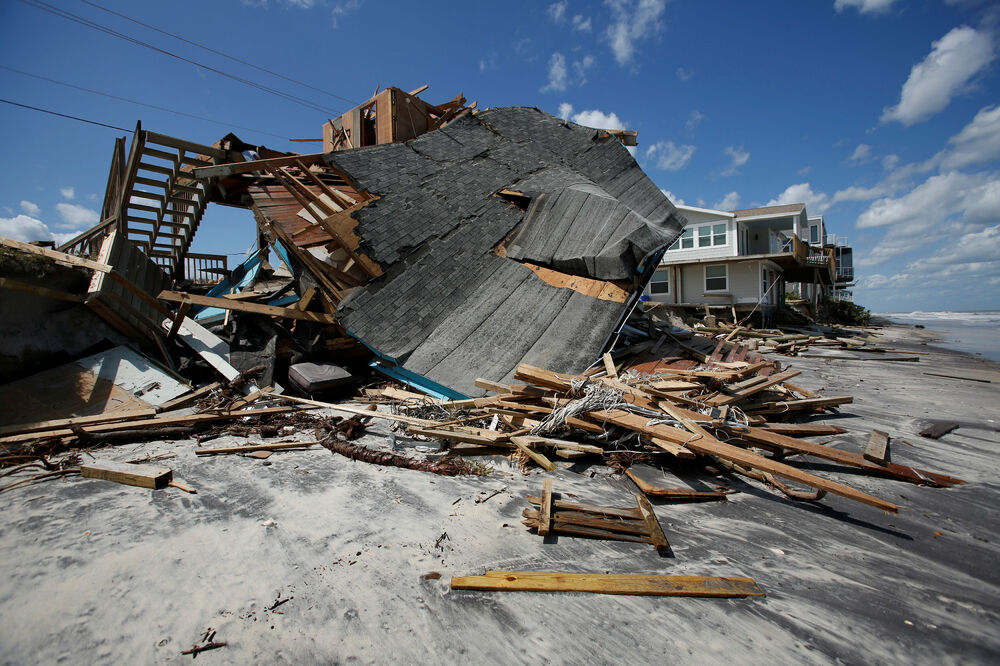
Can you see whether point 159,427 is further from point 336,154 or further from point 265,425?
point 336,154

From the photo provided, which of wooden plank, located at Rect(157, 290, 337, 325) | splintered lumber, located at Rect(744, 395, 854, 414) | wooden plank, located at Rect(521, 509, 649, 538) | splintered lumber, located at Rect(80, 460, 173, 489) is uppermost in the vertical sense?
wooden plank, located at Rect(157, 290, 337, 325)

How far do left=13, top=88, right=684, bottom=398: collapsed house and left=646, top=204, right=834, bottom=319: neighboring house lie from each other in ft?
48.3

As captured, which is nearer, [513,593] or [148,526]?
[513,593]

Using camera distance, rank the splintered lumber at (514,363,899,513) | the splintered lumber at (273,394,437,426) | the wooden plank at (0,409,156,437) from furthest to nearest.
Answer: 1. the splintered lumber at (273,394,437,426)
2. the wooden plank at (0,409,156,437)
3. the splintered lumber at (514,363,899,513)

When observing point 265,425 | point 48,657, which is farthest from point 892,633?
point 265,425

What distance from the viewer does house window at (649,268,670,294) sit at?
26.8 metres

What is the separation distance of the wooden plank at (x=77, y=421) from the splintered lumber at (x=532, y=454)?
520 centimetres

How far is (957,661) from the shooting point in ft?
7.06

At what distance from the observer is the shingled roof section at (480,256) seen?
7.59 metres

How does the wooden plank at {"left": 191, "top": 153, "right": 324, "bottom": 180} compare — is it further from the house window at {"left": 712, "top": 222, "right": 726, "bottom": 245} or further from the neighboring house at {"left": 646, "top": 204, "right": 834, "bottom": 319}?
the house window at {"left": 712, "top": 222, "right": 726, "bottom": 245}

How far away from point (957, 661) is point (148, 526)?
16.7ft

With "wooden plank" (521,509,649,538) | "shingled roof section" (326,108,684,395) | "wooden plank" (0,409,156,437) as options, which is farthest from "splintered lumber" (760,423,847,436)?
"wooden plank" (0,409,156,437)

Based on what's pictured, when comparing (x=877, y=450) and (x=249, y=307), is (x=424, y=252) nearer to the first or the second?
(x=249, y=307)

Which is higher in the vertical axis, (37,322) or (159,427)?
(37,322)
